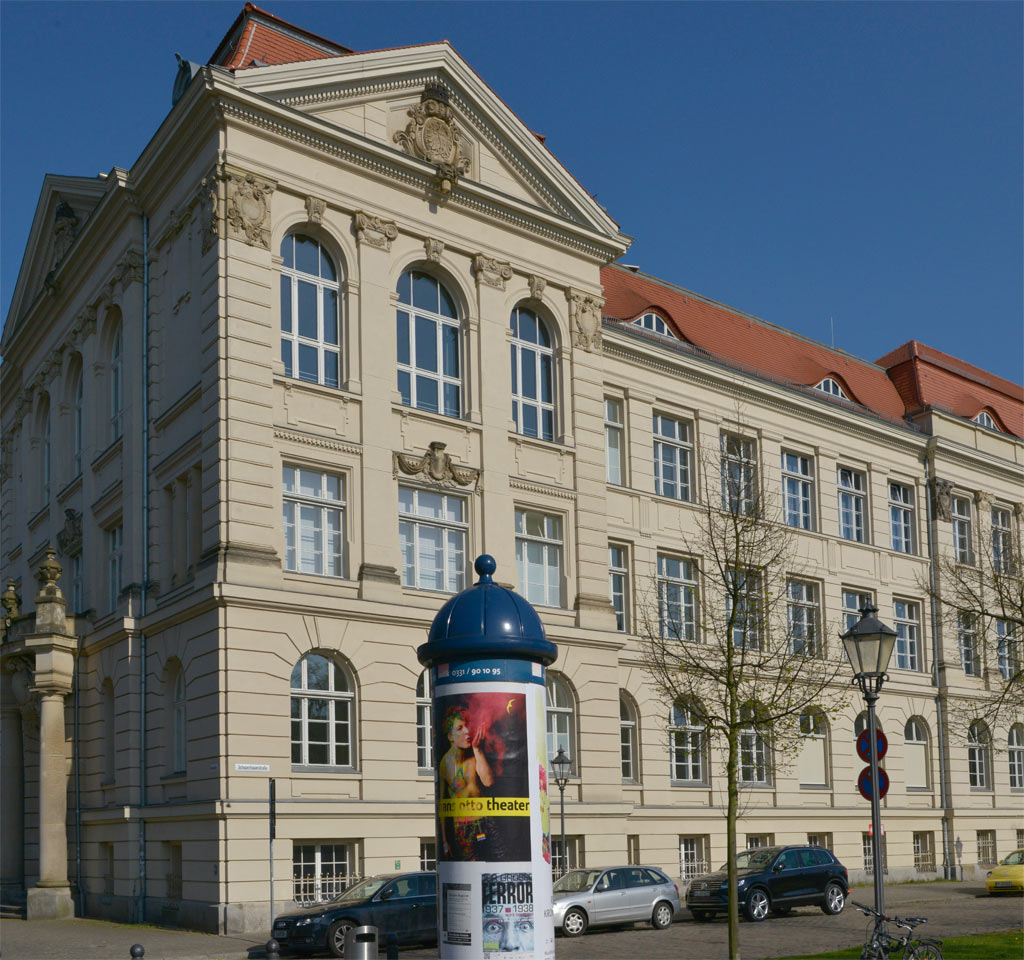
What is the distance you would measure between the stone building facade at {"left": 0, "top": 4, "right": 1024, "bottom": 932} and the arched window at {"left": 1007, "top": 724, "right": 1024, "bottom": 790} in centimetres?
887

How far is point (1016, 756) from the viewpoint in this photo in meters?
50.8

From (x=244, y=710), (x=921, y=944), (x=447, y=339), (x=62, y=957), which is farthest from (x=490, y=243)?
(x=921, y=944)

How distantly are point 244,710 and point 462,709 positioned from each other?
596 inches

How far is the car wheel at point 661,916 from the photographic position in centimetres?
2844

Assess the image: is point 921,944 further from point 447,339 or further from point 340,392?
point 447,339

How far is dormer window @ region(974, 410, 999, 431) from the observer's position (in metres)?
52.4

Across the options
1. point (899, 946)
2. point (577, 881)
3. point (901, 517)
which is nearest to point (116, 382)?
point (577, 881)

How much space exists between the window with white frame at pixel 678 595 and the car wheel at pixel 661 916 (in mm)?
9892

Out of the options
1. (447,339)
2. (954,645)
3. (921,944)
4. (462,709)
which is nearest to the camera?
(462,709)

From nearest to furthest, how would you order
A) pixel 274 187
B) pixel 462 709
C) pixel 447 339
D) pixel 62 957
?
pixel 462 709 → pixel 62 957 → pixel 274 187 → pixel 447 339

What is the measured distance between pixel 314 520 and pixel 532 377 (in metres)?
7.75

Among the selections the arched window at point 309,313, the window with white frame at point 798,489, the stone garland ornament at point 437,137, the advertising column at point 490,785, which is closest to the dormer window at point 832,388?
the window with white frame at point 798,489

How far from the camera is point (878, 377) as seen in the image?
51.6m

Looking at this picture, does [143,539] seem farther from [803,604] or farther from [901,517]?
[901,517]
